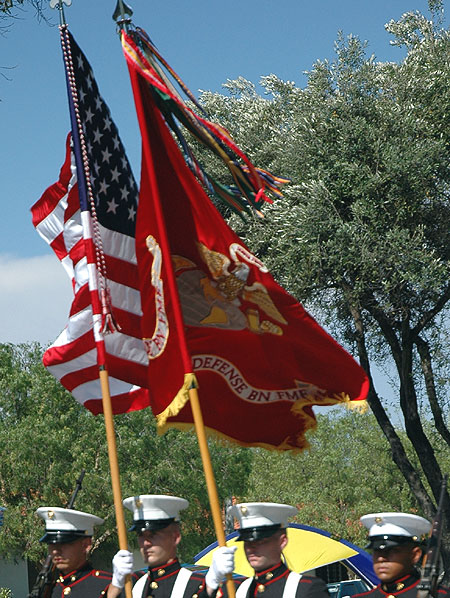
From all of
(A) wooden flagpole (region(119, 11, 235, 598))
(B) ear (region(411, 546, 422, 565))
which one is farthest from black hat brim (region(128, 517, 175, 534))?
(B) ear (region(411, 546, 422, 565))

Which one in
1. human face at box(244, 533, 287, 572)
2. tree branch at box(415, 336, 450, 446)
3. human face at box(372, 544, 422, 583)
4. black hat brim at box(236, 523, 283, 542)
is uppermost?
tree branch at box(415, 336, 450, 446)

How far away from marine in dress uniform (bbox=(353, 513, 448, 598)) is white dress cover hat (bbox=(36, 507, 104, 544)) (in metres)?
2.07

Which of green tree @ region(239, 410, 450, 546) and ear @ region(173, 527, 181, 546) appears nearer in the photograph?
ear @ region(173, 527, 181, 546)

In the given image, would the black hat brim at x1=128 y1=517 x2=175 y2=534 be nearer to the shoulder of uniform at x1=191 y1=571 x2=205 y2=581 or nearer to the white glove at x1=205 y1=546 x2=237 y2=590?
the shoulder of uniform at x1=191 y1=571 x2=205 y2=581

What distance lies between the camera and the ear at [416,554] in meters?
6.17

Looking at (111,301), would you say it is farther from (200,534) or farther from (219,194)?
(200,534)

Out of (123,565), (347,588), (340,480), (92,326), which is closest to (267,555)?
(123,565)

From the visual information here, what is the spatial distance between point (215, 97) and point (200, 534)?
18232mm

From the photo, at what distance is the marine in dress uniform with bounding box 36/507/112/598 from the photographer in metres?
6.92

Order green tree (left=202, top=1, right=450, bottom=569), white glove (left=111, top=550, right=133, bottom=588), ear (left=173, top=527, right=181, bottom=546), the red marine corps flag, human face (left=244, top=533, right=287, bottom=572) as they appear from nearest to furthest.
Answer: white glove (left=111, top=550, right=133, bottom=588) → human face (left=244, top=533, right=287, bottom=572) → ear (left=173, top=527, right=181, bottom=546) → the red marine corps flag → green tree (left=202, top=1, right=450, bottom=569)

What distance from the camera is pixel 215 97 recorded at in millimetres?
22000

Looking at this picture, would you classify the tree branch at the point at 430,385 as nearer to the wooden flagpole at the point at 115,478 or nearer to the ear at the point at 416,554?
the ear at the point at 416,554

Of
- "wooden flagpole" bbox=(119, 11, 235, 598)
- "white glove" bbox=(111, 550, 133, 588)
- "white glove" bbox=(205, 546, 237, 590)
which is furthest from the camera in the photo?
"white glove" bbox=(111, 550, 133, 588)

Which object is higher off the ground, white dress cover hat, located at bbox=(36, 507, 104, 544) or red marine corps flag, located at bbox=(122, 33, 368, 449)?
red marine corps flag, located at bbox=(122, 33, 368, 449)
